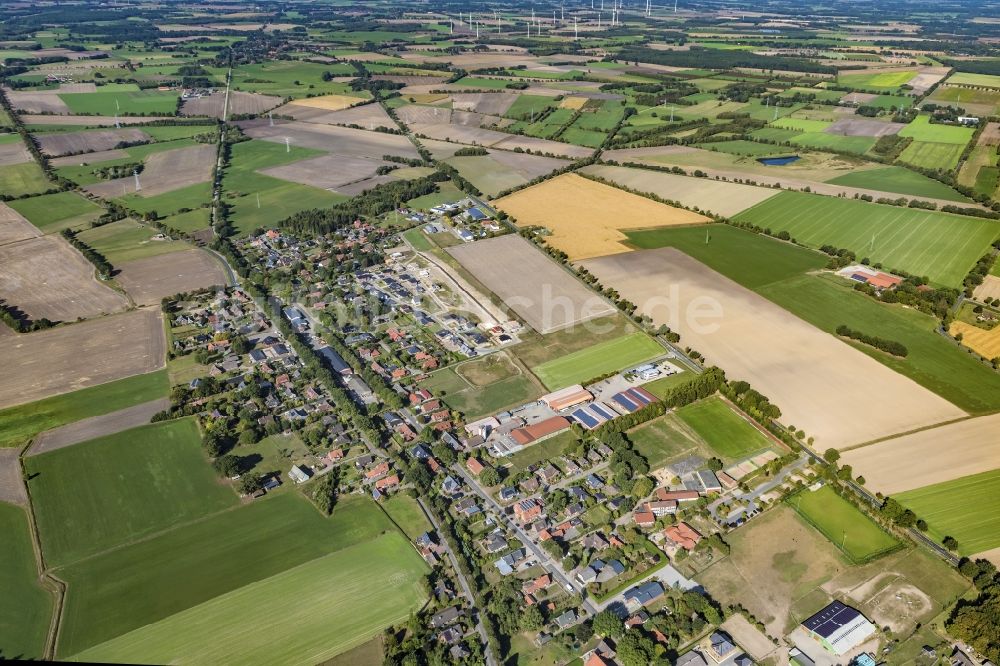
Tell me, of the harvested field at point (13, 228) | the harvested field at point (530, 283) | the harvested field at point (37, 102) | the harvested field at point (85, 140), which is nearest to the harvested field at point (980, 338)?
the harvested field at point (530, 283)

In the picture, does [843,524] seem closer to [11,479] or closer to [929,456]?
[929,456]

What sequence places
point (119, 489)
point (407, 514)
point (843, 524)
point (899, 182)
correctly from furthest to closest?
point (899, 182) → point (119, 489) → point (407, 514) → point (843, 524)

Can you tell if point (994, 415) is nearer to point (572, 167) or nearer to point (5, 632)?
point (5, 632)

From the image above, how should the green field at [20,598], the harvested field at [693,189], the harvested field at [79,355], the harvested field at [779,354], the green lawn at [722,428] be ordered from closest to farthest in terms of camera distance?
the green field at [20,598]
the green lawn at [722,428]
the harvested field at [779,354]
the harvested field at [79,355]
the harvested field at [693,189]

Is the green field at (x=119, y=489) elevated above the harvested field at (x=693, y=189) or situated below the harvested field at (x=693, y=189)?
below

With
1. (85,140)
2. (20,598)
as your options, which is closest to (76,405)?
(20,598)

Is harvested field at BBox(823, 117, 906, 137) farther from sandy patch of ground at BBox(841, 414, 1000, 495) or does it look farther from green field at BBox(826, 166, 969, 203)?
sandy patch of ground at BBox(841, 414, 1000, 495)

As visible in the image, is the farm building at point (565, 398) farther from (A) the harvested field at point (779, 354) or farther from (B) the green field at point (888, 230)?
(B) the green field at point (888, 230)
